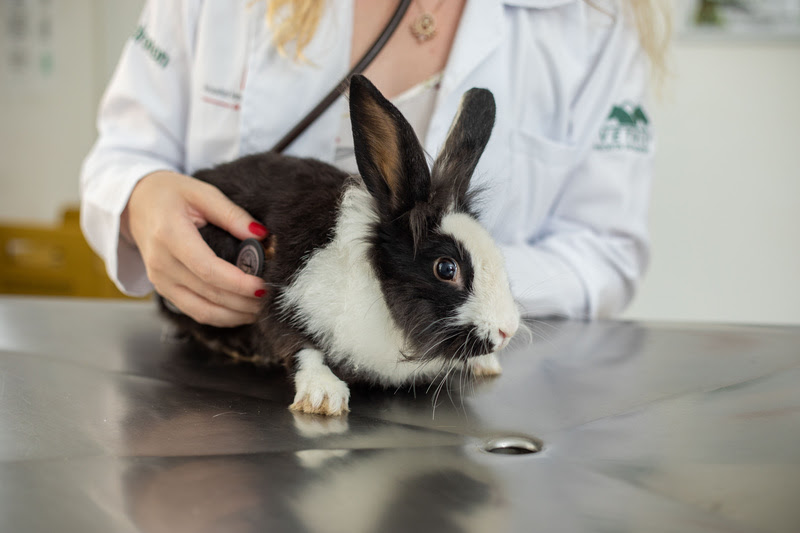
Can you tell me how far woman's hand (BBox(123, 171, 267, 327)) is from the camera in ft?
2.84

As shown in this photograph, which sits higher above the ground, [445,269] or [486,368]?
[445,269]

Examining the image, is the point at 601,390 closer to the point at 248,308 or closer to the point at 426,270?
the point at 426,270

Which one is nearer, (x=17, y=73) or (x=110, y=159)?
(x=110, y=159)

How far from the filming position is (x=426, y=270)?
75 cm

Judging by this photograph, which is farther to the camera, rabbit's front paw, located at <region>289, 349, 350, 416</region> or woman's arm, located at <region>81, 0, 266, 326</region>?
woman's arm, located at <region>81, 0, 266, 326</region>

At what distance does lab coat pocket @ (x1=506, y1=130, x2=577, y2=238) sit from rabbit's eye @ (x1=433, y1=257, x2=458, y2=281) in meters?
0.51

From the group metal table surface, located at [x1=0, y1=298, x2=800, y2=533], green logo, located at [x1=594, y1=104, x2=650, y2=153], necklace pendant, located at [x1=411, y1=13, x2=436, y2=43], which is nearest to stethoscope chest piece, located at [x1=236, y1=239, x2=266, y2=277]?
metal table surface, located at [x1=0, y1=298, x2=800, y2=533]

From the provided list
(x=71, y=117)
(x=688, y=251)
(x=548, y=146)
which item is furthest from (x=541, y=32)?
(x=71, y=117)

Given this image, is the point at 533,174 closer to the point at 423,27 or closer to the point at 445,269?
the point at 423,27

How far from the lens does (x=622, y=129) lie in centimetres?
127

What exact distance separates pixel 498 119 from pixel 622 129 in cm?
25

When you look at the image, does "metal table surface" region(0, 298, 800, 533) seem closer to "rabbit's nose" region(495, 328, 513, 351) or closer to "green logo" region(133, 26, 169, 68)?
"rabbit's nose" region(495, 328, 513, 351)

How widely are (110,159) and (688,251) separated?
2162 millimetres

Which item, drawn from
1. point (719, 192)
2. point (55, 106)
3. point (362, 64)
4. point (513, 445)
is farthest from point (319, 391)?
point (55, 106)
